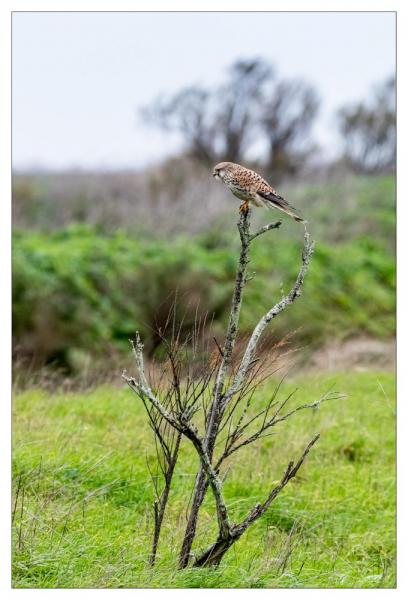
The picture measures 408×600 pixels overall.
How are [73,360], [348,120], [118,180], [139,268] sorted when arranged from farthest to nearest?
[348,120]
[118,180]
[139,268]
[73,360]

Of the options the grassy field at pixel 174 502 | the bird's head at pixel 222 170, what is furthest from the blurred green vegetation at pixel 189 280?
the bird's head at pixel 222 170

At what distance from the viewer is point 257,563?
4164 millimetres

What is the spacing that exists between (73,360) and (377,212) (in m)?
10.6

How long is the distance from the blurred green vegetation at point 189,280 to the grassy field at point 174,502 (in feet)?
5.04

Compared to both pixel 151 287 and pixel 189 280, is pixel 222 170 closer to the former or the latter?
pixel 151 287

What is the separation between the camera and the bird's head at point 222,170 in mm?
4172

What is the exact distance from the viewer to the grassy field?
3.98 m

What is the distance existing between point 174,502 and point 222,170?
222cm

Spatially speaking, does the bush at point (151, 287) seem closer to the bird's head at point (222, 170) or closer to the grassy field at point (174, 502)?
the grassy field at point (174, 502)

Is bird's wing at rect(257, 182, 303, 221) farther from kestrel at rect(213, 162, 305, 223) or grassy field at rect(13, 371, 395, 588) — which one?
grassy field at rect(13, 371, 395, 588)

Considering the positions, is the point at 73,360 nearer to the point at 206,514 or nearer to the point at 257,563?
the point at 206,514

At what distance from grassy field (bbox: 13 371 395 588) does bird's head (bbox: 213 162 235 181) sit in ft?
6.20

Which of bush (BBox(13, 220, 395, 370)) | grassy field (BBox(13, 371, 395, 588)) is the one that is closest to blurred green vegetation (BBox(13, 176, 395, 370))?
bush (BBox(13, 220, 395, 370))
